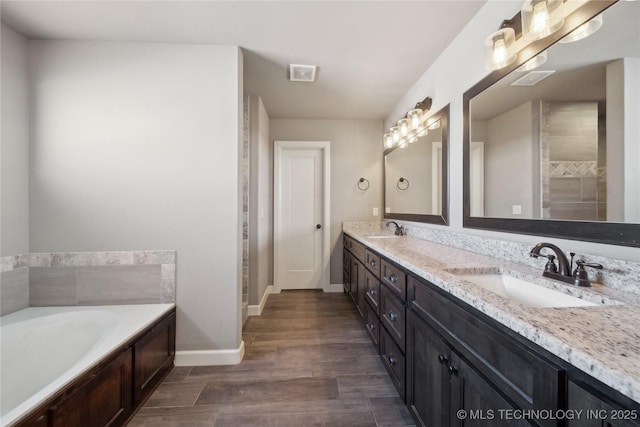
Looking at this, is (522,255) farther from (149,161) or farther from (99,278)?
(99,278)

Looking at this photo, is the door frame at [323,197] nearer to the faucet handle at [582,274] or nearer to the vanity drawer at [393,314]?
the vanity drawer at [393,314]

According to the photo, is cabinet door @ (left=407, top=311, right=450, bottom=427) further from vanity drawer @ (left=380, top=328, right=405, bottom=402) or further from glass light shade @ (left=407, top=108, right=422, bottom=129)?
glass light shade @ (left=407, top=108, right=422, bottom=129)

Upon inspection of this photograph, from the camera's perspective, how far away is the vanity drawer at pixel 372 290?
76.9 inches

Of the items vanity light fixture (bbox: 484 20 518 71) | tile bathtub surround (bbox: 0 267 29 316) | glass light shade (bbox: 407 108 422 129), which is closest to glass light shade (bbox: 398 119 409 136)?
glass light shade (bbox: 407 108 422 129)

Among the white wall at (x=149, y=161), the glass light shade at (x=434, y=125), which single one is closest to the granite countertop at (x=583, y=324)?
the glass light shade at (x=434, y=125)

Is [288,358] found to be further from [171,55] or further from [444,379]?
[171,55]

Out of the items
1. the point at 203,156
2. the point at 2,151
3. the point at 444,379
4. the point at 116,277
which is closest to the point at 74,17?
the point at 2,151

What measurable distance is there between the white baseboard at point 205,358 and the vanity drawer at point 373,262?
1.26 metres

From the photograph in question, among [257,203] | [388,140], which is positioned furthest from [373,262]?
[388,140]

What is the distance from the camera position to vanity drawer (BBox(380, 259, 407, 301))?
1.46 metres

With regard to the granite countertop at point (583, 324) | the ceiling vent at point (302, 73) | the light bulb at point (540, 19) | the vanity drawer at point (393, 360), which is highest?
the ceiling vent at point (302, 73)

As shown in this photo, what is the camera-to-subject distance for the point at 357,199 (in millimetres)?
3621

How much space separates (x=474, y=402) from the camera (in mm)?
878

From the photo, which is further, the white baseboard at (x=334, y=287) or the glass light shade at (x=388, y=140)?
the white baseboard at (x=334, y=287)
